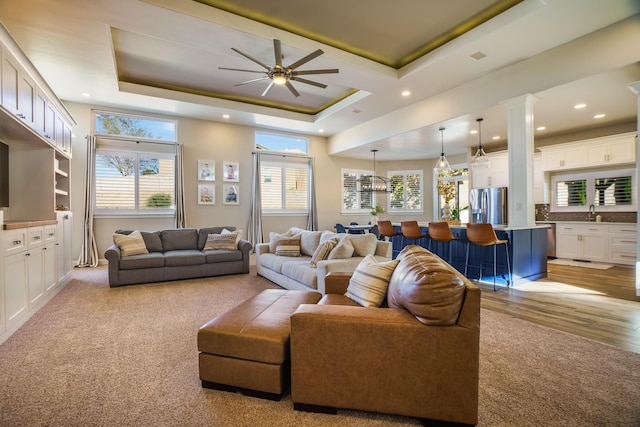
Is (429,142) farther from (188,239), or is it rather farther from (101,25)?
(101,25)

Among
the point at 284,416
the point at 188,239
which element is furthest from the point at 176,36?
the point at 284,416

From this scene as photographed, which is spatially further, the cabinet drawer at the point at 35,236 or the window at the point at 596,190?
the window at the point at 596,190

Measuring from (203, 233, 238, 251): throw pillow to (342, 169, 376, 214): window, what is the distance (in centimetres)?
489

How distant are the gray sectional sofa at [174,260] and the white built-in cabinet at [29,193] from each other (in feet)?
2.44

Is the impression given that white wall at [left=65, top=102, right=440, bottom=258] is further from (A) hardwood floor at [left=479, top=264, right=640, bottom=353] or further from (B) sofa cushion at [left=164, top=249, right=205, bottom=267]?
(A) hardwood floor at [left=479, top=264, right=640, bottom=353]

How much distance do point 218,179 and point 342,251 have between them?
4971mm

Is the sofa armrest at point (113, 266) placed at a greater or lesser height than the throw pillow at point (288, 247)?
lesser

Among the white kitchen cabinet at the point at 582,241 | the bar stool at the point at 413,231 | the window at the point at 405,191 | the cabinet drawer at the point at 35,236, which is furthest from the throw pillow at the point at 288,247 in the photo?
the window at the point at 405,191

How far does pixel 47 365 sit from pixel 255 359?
1728mm

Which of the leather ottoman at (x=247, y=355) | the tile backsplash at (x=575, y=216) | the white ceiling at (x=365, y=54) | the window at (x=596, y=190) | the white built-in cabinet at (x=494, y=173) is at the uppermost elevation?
the white ceiling at (x=365, y=54)

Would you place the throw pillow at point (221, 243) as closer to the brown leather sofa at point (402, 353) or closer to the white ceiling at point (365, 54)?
the white ceiling at point (365, 54)

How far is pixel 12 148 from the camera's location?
3.99 metres

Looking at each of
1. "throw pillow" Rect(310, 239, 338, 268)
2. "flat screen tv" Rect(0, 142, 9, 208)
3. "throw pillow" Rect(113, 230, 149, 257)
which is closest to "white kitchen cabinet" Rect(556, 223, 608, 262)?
"throw pillow" Rect(310, 239, 338, 268)

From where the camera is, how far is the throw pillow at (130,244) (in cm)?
474
